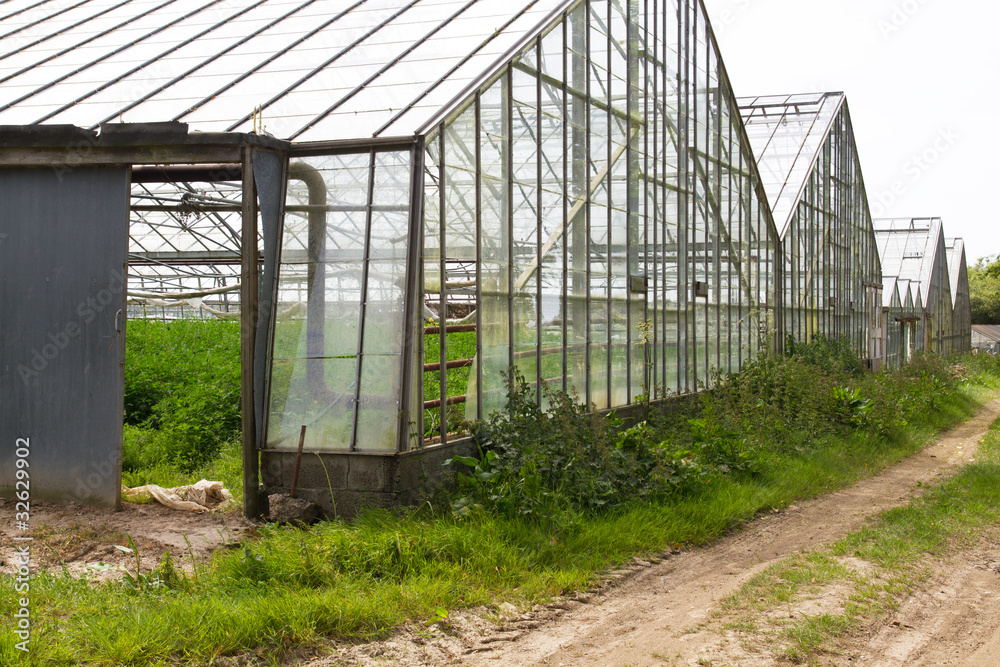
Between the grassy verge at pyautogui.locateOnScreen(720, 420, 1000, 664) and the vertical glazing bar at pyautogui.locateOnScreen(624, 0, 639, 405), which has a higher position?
the vertical glazing bar at pyautogui.locateOnScreen(624, 0, 639, 405)

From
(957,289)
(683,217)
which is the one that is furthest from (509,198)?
(957,289)

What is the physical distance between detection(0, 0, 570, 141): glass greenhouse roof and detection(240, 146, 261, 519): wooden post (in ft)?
2.23

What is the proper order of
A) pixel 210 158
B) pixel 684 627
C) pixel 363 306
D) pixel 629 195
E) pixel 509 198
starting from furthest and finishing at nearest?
pixel 629 195
pixel 509 198
pixel 210 158
pixel 363 306
pixel 684 627

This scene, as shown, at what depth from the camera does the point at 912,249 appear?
113ft

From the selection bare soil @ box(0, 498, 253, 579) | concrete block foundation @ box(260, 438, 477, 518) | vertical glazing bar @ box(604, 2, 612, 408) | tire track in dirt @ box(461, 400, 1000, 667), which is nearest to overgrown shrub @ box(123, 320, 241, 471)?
bare soil @ box(0, 498, 253, 579)

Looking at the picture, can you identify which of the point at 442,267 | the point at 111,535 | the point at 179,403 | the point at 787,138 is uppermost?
the point at 787,138

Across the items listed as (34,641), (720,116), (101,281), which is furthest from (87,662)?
(720,116)

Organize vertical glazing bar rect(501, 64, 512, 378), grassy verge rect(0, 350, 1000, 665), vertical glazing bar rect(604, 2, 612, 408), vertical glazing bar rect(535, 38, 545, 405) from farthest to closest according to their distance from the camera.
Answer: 1. vertical glazing bar rect(604, 2, 612, 408)
2. vertical glazing bar rect(535, 38, 545, 405)
3. vertical glazing bar rect(501, 64, 512, 378)
4. grassy verge rect(0, 350, 1000, 665)

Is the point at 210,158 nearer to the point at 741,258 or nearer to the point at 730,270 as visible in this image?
the point at 730,270

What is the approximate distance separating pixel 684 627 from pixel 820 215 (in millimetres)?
17889

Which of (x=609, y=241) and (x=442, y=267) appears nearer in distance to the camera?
(x=442, y=267)

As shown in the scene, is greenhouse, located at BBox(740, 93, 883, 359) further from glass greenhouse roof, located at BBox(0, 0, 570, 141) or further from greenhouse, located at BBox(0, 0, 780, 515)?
glass greenhouse roof, located at BBox(0, 0, 570, 141)

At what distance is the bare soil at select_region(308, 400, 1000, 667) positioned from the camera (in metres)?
5.02

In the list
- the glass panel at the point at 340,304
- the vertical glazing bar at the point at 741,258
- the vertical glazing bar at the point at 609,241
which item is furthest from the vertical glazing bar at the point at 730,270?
the glass panel at the point at 340,304
